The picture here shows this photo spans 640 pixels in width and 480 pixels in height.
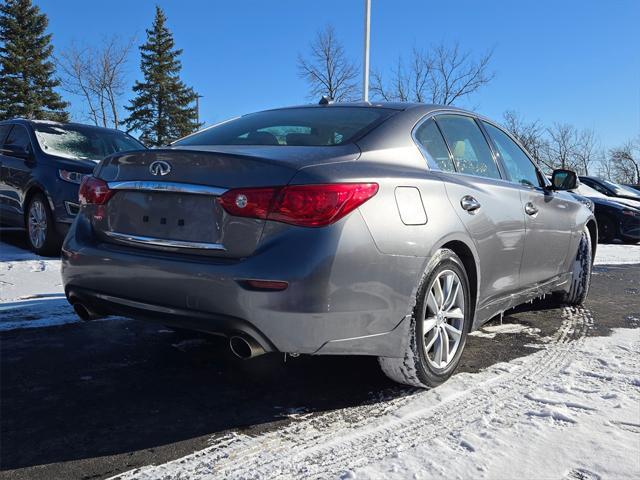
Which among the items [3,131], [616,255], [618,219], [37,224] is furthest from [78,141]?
[618,219]

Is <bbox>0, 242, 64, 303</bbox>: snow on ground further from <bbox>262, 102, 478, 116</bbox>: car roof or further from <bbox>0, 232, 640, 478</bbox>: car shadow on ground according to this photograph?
<bbox>262, 102, 478, 116</bbox>: car roof

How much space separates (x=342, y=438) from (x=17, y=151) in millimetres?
6354

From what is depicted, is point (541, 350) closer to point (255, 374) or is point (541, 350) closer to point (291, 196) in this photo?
point (255, 374)

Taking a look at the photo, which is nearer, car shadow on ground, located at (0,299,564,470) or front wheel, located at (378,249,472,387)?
car shadow on ground, located at (0,299,564,470)

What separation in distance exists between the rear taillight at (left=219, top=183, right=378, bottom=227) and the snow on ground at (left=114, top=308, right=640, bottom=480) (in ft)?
2.91

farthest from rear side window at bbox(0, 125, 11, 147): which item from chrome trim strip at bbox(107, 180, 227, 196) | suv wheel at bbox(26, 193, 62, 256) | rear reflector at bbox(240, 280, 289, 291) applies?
rear reflector at bbox(240, 280, 289, 291)

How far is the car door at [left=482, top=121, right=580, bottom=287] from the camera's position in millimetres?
3855

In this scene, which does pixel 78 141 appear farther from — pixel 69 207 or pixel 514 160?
pixel 514 160

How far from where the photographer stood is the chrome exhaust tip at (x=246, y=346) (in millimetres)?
2389

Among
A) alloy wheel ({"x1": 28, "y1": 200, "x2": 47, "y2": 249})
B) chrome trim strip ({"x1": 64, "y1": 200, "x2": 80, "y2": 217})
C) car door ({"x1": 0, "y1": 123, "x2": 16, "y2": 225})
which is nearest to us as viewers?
chrome trim strip ({"x1": 64, "y1": 200, "x2": 80, "y2": 217})

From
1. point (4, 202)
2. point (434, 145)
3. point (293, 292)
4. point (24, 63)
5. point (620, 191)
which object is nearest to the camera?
point (293, 292)

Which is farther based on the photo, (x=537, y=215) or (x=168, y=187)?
(x=537, y=215)

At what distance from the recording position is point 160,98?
45906 millimetres

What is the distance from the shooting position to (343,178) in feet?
7.97
